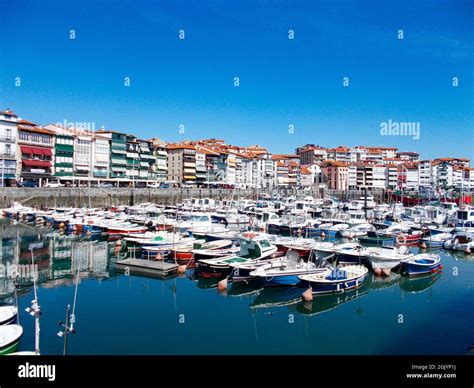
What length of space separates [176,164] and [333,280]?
5277 centimetres

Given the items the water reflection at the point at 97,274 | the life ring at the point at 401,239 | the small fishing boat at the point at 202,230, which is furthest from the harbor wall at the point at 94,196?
the life ring at the point at 401,239

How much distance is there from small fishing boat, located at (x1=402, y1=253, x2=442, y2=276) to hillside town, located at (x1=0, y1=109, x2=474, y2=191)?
3450 centimetres

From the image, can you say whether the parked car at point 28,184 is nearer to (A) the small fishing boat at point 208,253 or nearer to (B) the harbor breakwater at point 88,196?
(B) the harbor breakwater at point 88,196

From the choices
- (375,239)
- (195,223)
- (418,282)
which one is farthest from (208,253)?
(375,239)

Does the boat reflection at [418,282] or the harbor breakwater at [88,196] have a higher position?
the harbor breakwater at [88,196]

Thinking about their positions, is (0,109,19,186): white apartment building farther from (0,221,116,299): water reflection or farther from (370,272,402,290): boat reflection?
(370,272,402,290): boat reflection

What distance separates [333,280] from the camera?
13.0 metres

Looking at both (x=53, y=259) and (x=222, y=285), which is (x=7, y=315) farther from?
(x=53, y=259)

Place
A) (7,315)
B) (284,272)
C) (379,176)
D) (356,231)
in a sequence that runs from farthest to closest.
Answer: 1. (379,176)
2. (356,231)
3. (284,272)
4. (7,315)

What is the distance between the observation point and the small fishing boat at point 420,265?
15.8 metres

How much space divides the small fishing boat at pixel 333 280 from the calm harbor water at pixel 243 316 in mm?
286

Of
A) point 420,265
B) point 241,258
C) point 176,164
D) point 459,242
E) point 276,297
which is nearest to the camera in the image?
point 276,297

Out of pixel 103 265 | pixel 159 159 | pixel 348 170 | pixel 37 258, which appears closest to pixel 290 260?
pixel 103 265

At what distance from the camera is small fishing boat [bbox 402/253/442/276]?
51.8ft
